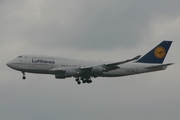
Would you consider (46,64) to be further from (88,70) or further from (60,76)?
(88,70)

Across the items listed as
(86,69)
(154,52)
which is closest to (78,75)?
(86,69)

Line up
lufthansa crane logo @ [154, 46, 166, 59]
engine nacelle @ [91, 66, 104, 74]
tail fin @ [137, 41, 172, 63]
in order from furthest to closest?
lufthansa crane logo @ [154, 46, 166, 59] < tail fin @ [137, 41, 172, 63] < engine nacelle @ [91, 66, 104, 74]

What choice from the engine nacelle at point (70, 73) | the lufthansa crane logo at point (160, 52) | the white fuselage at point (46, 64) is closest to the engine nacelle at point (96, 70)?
the white fuselage at point (46, 64)

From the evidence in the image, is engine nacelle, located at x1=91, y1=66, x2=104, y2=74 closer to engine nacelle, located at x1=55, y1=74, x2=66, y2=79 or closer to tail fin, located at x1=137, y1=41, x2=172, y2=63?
engine nacelle, located at x1=55, y1=74, x2=66, y2=79

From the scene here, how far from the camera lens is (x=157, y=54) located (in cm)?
10456

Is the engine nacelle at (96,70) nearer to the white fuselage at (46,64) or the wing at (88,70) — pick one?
the wing at (88,70)

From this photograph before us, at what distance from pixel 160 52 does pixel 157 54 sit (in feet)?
3.21

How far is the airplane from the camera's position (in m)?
93.5

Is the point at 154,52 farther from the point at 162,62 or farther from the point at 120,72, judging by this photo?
the point at 120,72

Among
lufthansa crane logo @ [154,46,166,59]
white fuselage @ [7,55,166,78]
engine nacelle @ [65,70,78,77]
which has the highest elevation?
lufthansa crane logo @ [154,46,166,59]

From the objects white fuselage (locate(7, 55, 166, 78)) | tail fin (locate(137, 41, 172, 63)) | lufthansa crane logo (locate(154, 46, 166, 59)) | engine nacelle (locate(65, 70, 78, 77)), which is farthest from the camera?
lufthansa crane logo (locate(154, 46, 166, 59))

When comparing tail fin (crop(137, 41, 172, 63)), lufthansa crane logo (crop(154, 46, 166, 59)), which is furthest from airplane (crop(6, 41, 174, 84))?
lufthansa crane logo (crop(154, 46, 166, 59))

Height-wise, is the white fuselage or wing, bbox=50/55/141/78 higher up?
the white fuselage

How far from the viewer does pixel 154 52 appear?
344 ft
